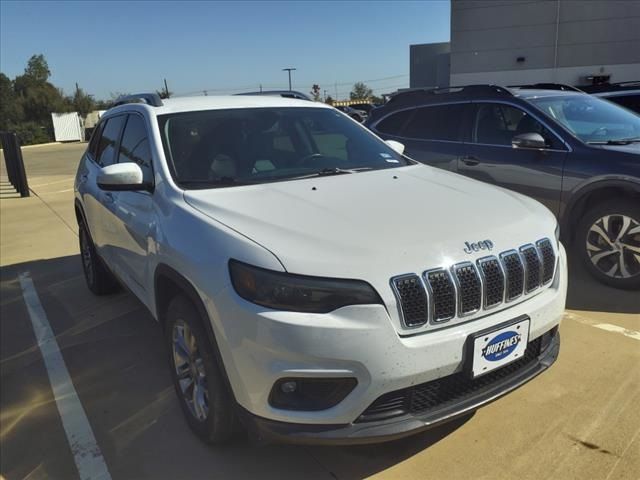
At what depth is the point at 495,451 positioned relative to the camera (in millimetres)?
2611

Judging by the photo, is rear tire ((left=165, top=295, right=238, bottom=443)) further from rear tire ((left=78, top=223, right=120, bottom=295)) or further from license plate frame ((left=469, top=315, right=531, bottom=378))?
rear tire ((left=78, top=223, right=120, bottom=295))

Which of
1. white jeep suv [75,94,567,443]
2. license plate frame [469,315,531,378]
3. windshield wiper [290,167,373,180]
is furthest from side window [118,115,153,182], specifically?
license plate frame [469,315,531,378]

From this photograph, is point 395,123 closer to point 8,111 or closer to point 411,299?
point 411,299

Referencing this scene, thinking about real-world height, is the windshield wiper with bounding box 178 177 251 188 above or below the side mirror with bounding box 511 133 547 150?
above

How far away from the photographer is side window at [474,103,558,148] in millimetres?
5082

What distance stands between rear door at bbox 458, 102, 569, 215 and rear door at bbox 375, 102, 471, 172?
12cm

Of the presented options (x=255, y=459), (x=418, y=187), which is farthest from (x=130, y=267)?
(x=418, y=187)

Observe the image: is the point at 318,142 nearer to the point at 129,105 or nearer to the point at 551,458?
the point at 129,105

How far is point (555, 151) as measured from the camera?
4812mm

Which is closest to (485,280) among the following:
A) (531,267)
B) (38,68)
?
(531,267)

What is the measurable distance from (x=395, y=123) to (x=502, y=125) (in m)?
1.38

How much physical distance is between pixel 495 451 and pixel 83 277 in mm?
4774

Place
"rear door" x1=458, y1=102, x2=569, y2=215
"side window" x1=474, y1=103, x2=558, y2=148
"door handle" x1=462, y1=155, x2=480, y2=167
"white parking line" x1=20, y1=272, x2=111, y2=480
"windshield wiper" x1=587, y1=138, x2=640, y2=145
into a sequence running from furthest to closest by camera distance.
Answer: "door handle" x1=462, y1=155, x2=480, y2=167, "side window" x1=474, y1=103, x2=558, y2=148, "rear door" x1=458, y1=102, x2=569, y2=215, "windshield wiper" x1=587, y1=138, x2=640, y2=145, "white parking line" x1=20, y1=272, x2=111, y2=480

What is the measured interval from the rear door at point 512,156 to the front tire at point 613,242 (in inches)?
13.2
